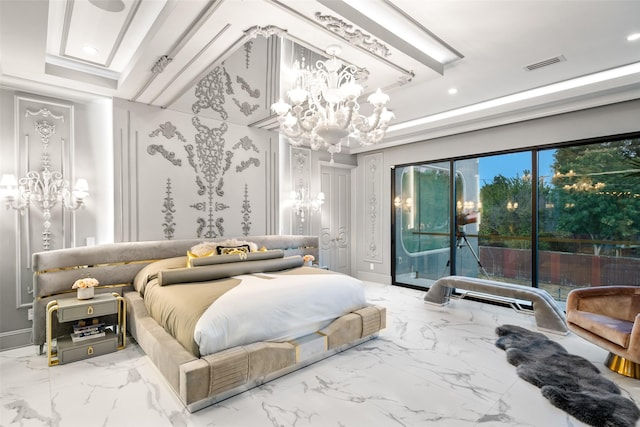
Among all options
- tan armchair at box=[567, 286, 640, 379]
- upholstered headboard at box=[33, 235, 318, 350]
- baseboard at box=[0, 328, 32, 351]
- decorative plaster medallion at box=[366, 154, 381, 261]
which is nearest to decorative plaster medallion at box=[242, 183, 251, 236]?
upholstered headboard at box=[33, 235, 318, 350]

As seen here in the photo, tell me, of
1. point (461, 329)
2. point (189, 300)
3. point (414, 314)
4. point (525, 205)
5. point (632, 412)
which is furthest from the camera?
point (525, 205)

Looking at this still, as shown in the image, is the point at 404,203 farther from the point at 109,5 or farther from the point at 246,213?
the point at 109,5

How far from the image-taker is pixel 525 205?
459cm

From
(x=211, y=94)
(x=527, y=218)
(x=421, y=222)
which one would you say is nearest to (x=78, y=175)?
(x=211, y=94)

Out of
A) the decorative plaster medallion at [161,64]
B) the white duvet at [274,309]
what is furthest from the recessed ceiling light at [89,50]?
the white duvet at [274,309]

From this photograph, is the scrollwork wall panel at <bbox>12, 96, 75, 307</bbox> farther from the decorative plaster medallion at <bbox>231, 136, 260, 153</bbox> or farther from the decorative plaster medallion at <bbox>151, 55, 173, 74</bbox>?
the decorative plaster medallion at <bbox>231, 136, 260, 153</bbox>

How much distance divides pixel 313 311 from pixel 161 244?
2.26m

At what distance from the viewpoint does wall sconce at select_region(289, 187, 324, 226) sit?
552 cm

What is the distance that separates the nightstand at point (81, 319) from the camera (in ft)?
9.25

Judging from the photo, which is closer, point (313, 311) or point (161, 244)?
point (313, 311)

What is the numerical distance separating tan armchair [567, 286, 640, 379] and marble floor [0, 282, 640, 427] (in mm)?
168

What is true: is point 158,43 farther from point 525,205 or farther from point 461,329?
point 525,205

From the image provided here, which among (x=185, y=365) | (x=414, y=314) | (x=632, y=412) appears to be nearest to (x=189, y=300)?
(x=185, y=365)

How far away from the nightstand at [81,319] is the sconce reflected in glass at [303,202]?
3.02 m
